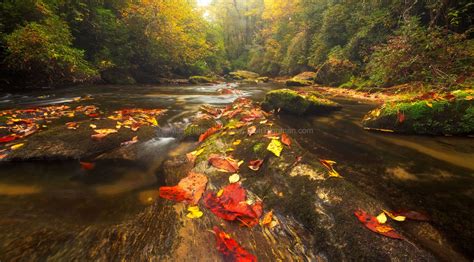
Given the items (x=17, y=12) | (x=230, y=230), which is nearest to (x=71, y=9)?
(x=17, y=12)

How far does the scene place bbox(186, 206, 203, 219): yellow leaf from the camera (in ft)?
6.45

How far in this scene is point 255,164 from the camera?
2518 millimetres

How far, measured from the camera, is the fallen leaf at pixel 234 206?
1.91 metres

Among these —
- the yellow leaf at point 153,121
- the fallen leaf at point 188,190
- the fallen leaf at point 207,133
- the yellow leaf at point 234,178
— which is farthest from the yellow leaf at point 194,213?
the yellow leaf at point 153,121

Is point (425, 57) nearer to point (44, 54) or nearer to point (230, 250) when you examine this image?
point (230, 250)

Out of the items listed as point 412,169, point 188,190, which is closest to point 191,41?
point 188,190

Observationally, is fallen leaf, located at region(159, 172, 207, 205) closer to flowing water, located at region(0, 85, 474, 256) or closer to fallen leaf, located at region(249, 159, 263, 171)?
flowing water, located at region(0, 85, 474, 256)

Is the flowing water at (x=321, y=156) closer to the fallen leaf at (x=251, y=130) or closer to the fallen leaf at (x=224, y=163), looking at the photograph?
the fallen leaf at (x=224, y=163)

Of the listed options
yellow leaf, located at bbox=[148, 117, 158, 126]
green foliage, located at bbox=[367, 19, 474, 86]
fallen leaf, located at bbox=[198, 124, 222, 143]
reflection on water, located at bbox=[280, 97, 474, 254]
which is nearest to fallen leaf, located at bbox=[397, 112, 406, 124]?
reflection on water, located at bbox=[280, 97, 474, 254]

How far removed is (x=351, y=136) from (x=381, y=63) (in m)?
7.04

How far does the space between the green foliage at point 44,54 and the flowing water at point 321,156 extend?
804 centimetres

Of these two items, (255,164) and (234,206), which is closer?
(234,206)

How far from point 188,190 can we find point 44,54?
33.2 ft

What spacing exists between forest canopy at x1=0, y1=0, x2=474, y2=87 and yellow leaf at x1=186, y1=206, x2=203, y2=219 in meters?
7.99
